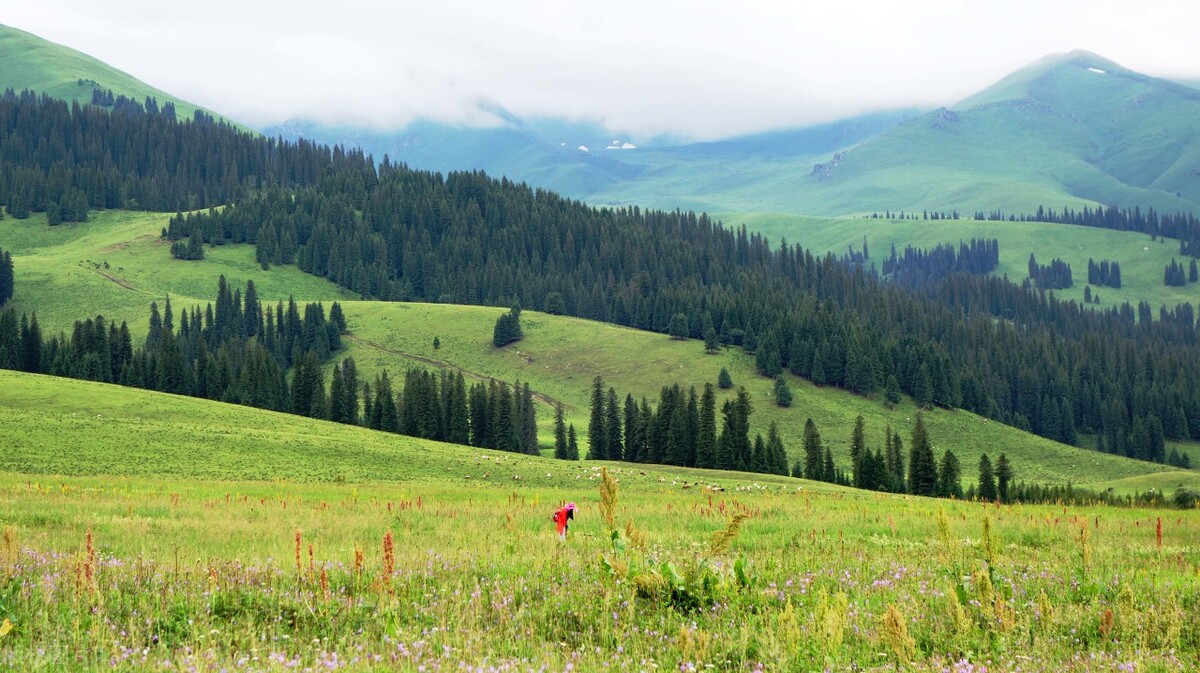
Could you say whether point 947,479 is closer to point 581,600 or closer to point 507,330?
point 581,600

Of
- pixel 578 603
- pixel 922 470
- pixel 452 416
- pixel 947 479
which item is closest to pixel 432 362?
pixel 452 416

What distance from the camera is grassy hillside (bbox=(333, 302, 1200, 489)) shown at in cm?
14850

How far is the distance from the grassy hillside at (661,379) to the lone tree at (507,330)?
2.22 metres

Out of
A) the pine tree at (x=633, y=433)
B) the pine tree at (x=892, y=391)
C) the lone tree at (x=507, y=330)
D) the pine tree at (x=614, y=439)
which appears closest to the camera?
the pine tree at (x=633, y=433)

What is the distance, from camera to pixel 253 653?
948 centimetres

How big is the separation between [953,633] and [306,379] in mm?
121166

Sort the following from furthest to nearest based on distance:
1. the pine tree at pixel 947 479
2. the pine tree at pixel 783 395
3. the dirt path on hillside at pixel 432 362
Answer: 1. the dirt path on hillside at pixel 432 362
2. the pine tree at pixel 783 395
3. the pine tree at pixel 947 479

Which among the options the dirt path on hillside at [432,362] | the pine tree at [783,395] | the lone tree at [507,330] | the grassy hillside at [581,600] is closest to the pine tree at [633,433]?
the dirt path on hillside at [432,362]

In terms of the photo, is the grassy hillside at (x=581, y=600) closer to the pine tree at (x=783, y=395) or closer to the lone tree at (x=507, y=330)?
the pine tree at (x=783, y=395)

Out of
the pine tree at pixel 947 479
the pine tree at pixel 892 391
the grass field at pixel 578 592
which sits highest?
the grass field at pixel 578 592

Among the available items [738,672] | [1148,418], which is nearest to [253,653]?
[738,672]

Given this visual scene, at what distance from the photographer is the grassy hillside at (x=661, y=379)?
148 m

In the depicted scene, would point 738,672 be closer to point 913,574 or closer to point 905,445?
point 913,574

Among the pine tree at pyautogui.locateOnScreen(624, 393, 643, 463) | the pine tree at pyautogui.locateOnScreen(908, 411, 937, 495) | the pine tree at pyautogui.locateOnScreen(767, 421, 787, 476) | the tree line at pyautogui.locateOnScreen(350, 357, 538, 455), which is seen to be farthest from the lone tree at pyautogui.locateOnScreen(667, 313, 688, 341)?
the pine tree at pyautogui.locateOnScreen(908, 411, 937, 495)
